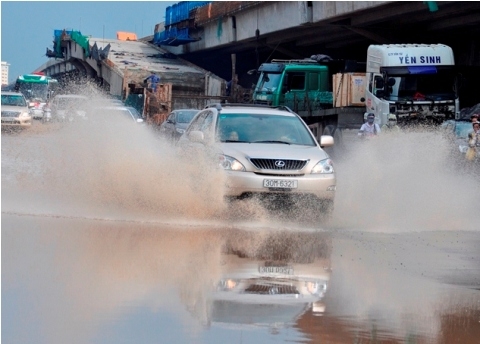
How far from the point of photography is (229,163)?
12.2m

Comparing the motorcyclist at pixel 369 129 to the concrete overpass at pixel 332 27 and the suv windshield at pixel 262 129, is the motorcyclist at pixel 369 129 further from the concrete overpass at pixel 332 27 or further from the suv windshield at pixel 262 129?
the concrete overpass at pixel 332 27

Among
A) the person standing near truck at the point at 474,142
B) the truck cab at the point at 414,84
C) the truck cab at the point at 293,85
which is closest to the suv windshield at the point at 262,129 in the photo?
the person standing near truck at the point at 474,142

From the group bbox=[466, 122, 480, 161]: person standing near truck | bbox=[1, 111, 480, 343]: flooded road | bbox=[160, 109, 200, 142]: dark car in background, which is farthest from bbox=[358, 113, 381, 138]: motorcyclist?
bbox=[160, 109, 200, 142]: dark car in background

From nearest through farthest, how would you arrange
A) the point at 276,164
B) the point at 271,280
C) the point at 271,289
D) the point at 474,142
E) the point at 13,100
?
the point at 271,289 → the point at 271,280 → the point at 276,164 → the point at 474,142 → the point at 13,100

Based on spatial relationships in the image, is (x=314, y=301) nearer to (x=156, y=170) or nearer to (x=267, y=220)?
(x=267, y=220)

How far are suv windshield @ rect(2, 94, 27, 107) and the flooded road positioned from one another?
2361cm

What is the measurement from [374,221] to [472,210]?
2.35 m

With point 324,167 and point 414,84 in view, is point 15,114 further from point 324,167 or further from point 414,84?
point 324,167

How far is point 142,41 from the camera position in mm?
71875

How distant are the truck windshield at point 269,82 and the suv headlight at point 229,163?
18.8 m

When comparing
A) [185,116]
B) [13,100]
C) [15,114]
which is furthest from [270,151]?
[13,100]

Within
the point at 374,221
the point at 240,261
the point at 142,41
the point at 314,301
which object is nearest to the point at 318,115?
the point at 374,221

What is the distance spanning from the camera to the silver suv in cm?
1205

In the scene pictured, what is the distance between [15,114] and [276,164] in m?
27.6
